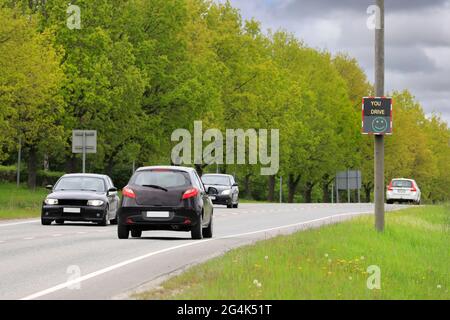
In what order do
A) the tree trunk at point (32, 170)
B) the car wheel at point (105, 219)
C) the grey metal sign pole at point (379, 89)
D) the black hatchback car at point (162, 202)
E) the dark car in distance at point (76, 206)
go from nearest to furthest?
the grey metal sign pole at point (379, 89)
the black hatchback car at point (162, 202)
the dark car in distance at point (76, 206)
the car wheel at point (105, 219)
the tree trunk at point (32, 170)

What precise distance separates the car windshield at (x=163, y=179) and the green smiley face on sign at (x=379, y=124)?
13.7 ft

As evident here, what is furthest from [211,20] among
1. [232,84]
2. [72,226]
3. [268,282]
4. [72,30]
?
[268,282]

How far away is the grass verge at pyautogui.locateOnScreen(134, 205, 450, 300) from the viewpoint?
12.2 m

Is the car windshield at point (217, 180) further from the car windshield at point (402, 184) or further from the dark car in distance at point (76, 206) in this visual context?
the dark car in distance at point (76, 206)

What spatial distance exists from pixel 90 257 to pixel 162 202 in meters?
5.15

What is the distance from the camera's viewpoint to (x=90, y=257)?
1809 cm

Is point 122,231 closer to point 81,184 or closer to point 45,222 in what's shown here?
point 45,222

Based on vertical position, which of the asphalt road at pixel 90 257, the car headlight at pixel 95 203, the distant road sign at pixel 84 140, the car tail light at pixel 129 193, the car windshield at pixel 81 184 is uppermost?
the distant road sign at pixel 84 140

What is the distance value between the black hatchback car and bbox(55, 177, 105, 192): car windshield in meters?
8.16

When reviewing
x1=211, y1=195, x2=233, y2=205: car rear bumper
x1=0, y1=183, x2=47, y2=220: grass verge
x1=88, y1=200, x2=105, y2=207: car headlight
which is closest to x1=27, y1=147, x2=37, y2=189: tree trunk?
x1=0, y1=183, x2=47, y2=220: grass verge

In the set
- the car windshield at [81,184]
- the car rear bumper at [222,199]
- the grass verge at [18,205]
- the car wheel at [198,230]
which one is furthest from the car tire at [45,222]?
the car rear bumper at [222,199]

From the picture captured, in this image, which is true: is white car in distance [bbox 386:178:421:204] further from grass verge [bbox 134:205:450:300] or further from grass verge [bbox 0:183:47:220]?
grass verge [bbox 134:205:450:300]

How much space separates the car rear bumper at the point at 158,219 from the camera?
2308cm
